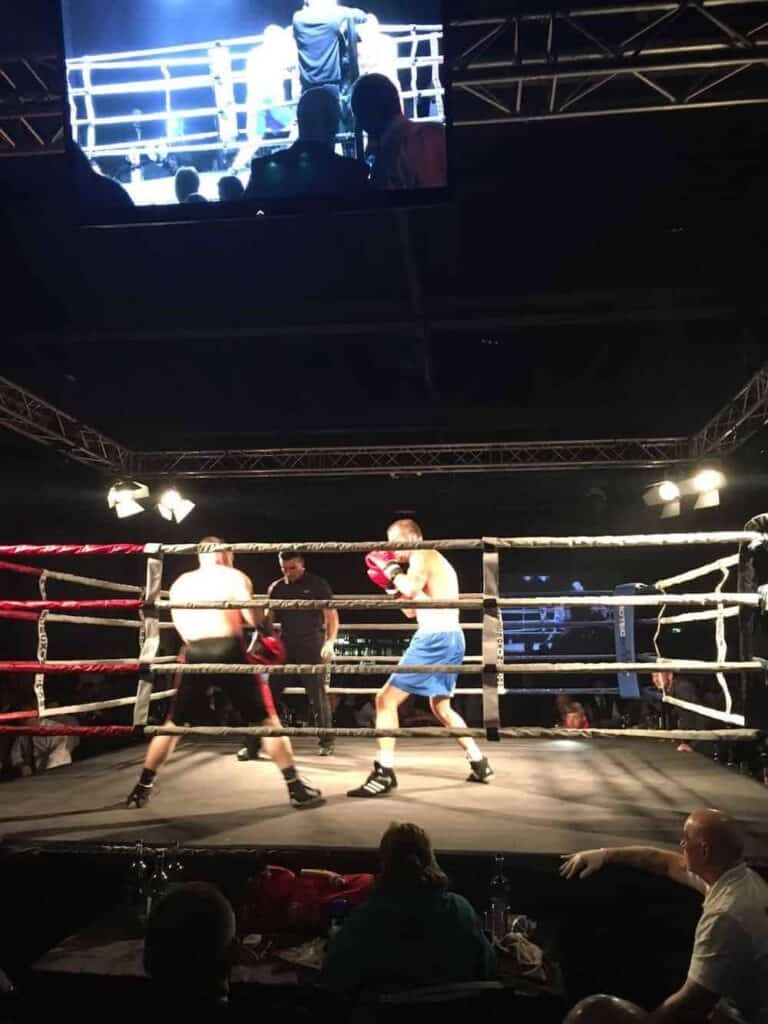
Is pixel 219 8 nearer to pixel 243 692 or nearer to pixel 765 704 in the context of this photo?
pixel 243 692

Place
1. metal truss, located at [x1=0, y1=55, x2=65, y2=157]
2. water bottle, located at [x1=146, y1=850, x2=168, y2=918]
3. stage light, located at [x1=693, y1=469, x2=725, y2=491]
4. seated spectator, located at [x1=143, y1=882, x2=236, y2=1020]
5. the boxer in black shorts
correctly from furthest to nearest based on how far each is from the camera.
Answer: stage light, located at [x1=693, y1=469, x2=725, y2=491] → metal truss, located at [x1=0, y1=55, x2=65, y2=157] → the boxer in black shorts → water bottle, located at [x1=146, y1=850, x2=168, y2=918] → seated spectator, located at [x1=143, y1=882, x2=236, y2=1020]

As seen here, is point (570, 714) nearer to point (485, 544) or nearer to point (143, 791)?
point (485, 544)

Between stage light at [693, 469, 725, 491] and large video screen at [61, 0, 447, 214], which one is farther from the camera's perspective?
stage light at [693, 469, 725, 491]

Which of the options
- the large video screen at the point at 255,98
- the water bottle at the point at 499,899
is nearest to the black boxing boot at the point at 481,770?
the water bottle at the point at 499,899

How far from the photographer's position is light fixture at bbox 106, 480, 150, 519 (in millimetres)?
7926

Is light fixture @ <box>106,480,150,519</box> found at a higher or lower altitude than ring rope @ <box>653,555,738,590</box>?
higher

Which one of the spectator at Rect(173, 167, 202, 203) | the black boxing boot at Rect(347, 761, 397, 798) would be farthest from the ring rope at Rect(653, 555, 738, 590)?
the spectator at Rect(173, 167, 202, 203)

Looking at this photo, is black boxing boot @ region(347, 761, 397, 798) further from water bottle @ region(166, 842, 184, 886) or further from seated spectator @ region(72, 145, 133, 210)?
seated spectator @ region(72, 145, 133, 210)

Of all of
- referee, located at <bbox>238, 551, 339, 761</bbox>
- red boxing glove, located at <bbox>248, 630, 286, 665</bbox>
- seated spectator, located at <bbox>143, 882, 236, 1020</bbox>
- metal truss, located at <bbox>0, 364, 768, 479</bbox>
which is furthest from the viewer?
metal truss, located at <bbox>0, 364, 768, 479</bbox>

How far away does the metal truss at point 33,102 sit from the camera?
4.11 metres

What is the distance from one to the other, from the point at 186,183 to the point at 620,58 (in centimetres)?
230

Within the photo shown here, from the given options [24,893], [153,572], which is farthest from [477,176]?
[24,893]

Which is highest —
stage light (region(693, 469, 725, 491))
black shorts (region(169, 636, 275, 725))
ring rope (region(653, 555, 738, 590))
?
stage light (region(693, 469, 725, 491))

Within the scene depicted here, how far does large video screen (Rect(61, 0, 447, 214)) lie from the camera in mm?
3467
